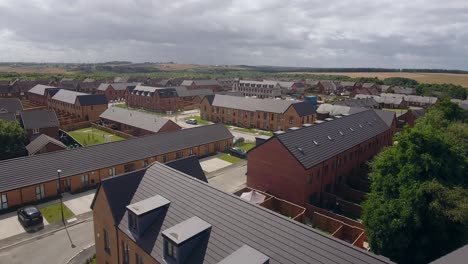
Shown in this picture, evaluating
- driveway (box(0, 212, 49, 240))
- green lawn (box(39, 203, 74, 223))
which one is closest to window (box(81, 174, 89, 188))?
green lawn (box(39, 203, 74, 223))

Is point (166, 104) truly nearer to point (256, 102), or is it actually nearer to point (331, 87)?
point (256, 102)

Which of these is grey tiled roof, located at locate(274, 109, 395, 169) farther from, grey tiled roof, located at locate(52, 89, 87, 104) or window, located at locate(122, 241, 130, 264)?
grey tiled roof, located at locate(52, 89, 87, 104)

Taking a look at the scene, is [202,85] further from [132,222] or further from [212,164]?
[132,222]

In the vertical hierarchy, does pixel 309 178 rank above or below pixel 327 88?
below

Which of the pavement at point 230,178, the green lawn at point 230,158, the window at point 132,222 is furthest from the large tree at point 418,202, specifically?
the green lawn at point 230,158

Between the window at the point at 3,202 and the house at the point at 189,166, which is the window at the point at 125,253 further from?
the window at the point at 3,202

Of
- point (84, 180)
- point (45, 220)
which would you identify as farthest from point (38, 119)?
point (45, 220)
